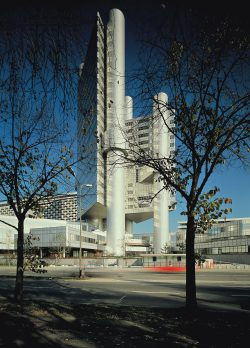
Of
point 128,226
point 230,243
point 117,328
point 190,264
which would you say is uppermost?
point 190,264

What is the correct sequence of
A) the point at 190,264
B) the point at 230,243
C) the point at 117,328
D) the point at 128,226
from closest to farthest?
the point at 117,328, the point at 190,264, the point at 230,243, the point at 128,226

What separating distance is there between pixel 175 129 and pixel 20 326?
6.26 m

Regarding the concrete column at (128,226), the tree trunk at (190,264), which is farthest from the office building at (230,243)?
the tree trunk at (190,264)

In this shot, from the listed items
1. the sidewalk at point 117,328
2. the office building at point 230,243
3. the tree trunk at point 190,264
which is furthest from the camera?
the office building at point 230,243

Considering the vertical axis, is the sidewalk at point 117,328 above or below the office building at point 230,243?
above

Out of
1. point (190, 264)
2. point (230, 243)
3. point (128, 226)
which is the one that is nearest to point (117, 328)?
point (190, 264)

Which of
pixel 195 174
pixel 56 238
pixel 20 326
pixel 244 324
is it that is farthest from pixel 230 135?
pixel 56 238

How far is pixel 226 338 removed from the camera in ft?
23.5

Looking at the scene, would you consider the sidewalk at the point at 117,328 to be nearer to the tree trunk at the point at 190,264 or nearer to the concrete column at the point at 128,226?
the tree trunk at the point at 190,264

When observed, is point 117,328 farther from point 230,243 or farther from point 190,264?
point 230,243

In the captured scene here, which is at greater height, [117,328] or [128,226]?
[117,328]

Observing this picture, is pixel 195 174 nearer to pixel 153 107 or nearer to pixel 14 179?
pixel 153 107

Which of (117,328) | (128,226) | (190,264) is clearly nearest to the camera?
(117,328)

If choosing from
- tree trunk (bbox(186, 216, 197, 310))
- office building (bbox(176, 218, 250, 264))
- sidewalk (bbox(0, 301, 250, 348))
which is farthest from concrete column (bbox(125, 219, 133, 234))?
tree trunk (bbox(186, 216, 197, 310))
